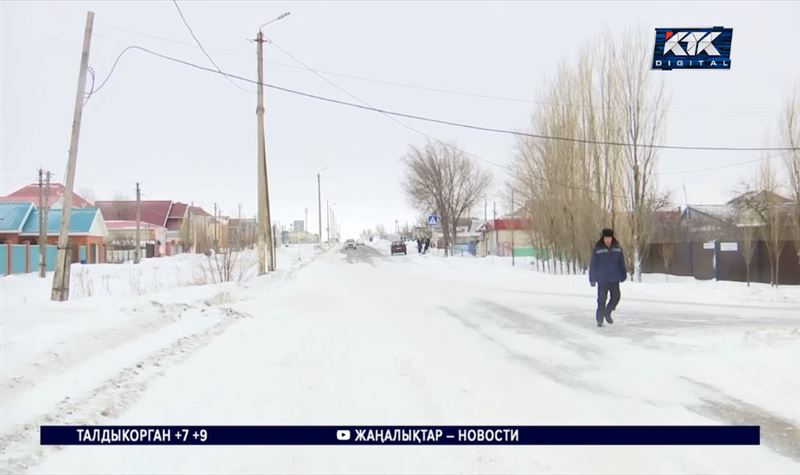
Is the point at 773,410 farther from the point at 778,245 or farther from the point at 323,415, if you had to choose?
the point at 778,245

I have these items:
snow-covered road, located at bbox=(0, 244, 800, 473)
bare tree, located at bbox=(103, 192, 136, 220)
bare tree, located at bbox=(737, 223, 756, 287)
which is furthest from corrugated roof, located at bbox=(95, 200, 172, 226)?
snow-covered road, located at bbox=(0, 244, 800, 473)

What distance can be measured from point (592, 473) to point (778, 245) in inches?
971

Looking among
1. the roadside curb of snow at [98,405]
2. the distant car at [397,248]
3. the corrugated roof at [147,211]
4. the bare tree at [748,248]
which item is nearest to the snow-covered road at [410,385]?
the roadside curb of snow at [98,405]

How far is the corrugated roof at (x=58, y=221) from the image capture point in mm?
48434

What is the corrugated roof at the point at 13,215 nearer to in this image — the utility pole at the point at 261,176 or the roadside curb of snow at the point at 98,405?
the utility pole at the point at 261,176

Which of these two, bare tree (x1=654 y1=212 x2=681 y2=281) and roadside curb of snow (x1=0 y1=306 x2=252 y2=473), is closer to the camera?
roadside curb of snow (x1=0 y1=306 x2=252 y2=473)

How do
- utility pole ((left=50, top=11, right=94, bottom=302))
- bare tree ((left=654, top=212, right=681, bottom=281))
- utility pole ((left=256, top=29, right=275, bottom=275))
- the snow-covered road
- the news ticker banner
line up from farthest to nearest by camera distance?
bare tree ((left=654, top=212, right=681, bottom=281)) → utility pole ((left=256, top=29, right=275, bottom=275)) → utility pole ((left=50, top=11, right=94, bottom=302)) → the news ticker banner → the snow-covered road

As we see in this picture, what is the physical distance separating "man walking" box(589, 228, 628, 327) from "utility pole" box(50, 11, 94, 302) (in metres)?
10.8

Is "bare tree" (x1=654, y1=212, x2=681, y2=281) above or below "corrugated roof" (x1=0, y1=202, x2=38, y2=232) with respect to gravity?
below

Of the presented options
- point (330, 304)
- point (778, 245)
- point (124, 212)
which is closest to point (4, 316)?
point (330, 304)

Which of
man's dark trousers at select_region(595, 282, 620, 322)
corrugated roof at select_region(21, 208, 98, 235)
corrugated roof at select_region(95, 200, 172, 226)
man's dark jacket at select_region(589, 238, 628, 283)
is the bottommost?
man's dark trousers at select_region(595, 282, 620, 322)

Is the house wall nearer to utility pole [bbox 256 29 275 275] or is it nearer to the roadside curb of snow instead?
utility pole [bbox 256 29 275 275]

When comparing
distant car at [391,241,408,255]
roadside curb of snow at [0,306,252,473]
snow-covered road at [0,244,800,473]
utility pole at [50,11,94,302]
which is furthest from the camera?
distant car at [391,241,408,255]

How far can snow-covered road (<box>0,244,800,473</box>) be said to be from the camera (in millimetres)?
4082
